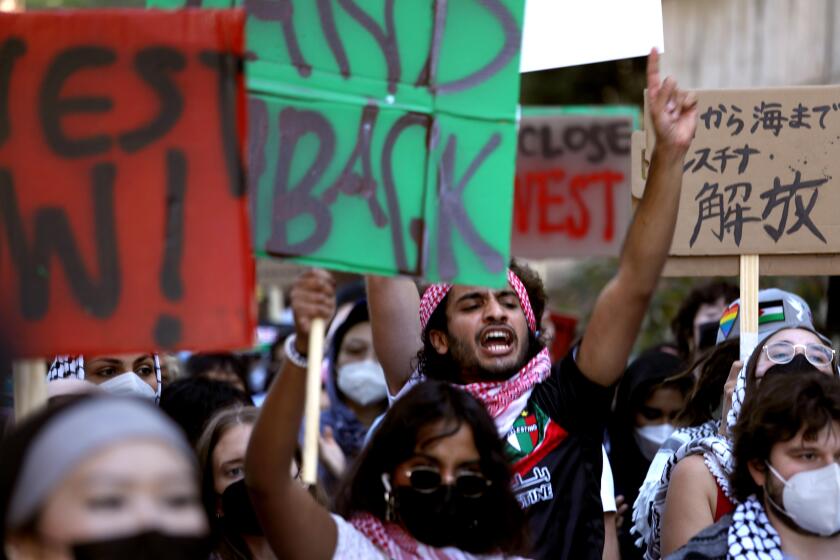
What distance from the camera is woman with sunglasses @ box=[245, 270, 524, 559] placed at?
3035mm

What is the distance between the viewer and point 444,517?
3.20 metres

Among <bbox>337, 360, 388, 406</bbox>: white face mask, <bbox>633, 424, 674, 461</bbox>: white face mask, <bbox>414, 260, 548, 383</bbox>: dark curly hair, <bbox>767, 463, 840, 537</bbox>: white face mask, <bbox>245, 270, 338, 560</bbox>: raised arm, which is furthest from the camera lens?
<bbox>337, 360, 388, 406</bbox>: white face mask

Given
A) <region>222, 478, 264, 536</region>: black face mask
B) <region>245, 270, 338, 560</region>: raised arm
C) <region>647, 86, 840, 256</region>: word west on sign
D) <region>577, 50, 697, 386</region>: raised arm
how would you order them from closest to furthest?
<region>245, 270, 338, 560</region>: raised arm, <region>577, 50, 697, 386</region>: raised arm, <region>222, 478, 264, 536</region>: black face mask, <region>647, 86, 840, 256</region>: word west on sign

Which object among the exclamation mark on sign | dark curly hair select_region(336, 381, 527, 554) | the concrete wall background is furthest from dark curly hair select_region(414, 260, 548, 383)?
the concrete wall background

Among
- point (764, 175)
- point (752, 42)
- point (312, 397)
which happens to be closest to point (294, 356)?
point (312, 397)

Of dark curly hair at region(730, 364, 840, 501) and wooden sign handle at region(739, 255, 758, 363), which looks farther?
wooden sign handle at region(739, 255, 758, 363)

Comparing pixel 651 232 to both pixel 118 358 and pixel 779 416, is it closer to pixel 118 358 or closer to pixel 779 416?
pixel 779 416

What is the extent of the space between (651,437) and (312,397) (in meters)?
3.06

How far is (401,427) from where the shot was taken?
11.0ft

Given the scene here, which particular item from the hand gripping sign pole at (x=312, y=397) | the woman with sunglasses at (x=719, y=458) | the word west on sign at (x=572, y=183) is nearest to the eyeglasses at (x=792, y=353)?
the woman with sunglasses at (x=719, y=458)

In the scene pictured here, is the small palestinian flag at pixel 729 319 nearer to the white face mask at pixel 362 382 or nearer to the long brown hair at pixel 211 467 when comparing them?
the long brown hair at pixel 211 467

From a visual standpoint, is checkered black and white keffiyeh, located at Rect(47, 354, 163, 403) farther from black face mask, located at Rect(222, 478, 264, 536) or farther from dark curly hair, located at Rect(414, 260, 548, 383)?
dark curly hair, located at Rect(414, 260, 548, 383)

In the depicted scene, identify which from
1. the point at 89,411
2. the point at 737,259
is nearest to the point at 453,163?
the point at 89,411

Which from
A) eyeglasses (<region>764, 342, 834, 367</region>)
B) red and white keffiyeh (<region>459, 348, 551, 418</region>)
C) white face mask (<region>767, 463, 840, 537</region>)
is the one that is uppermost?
eyeglasses (<region>764, 342, 834, 367</region>)
